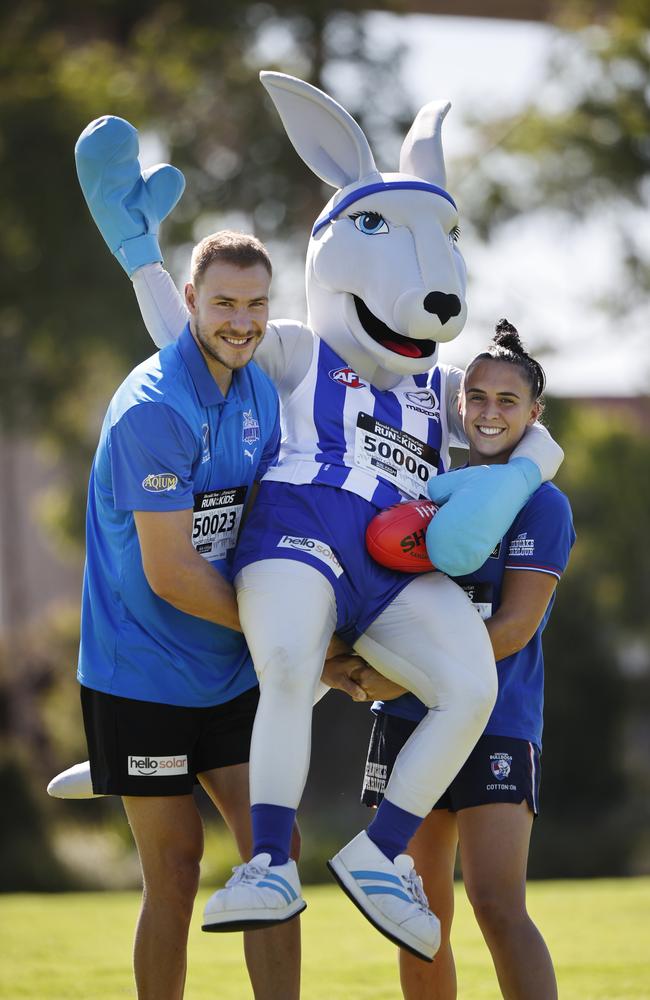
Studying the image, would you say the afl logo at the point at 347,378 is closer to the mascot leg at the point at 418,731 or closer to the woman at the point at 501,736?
the woman at the point at 501,736

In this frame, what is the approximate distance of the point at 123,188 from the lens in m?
3.91

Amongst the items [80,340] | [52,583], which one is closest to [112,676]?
[80,340]

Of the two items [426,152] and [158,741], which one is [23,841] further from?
[426,152]

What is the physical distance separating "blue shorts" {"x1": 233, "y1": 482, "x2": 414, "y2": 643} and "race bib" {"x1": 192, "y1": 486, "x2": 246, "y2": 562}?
8cm

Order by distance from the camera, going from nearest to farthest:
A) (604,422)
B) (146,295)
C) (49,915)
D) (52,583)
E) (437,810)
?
(437,810)
(146,295)
(49,915)
(604,422)
(52,583)

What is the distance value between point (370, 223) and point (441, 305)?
1.09 feet

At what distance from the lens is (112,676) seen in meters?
3.54

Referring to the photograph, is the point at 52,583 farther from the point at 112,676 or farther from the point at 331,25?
the point at 112,676

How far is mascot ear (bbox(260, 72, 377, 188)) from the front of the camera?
13.0 ft

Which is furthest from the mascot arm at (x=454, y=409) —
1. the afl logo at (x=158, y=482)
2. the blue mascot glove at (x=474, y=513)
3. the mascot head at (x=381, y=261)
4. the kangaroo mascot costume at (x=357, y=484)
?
the afl logo at (x=158, y=482)

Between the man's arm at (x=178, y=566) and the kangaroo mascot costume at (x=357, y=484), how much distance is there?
0.08 metres

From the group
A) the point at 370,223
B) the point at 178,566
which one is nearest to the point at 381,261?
the point at 370,223

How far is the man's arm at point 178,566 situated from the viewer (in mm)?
3307

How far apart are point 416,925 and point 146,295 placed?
6.14 feet
